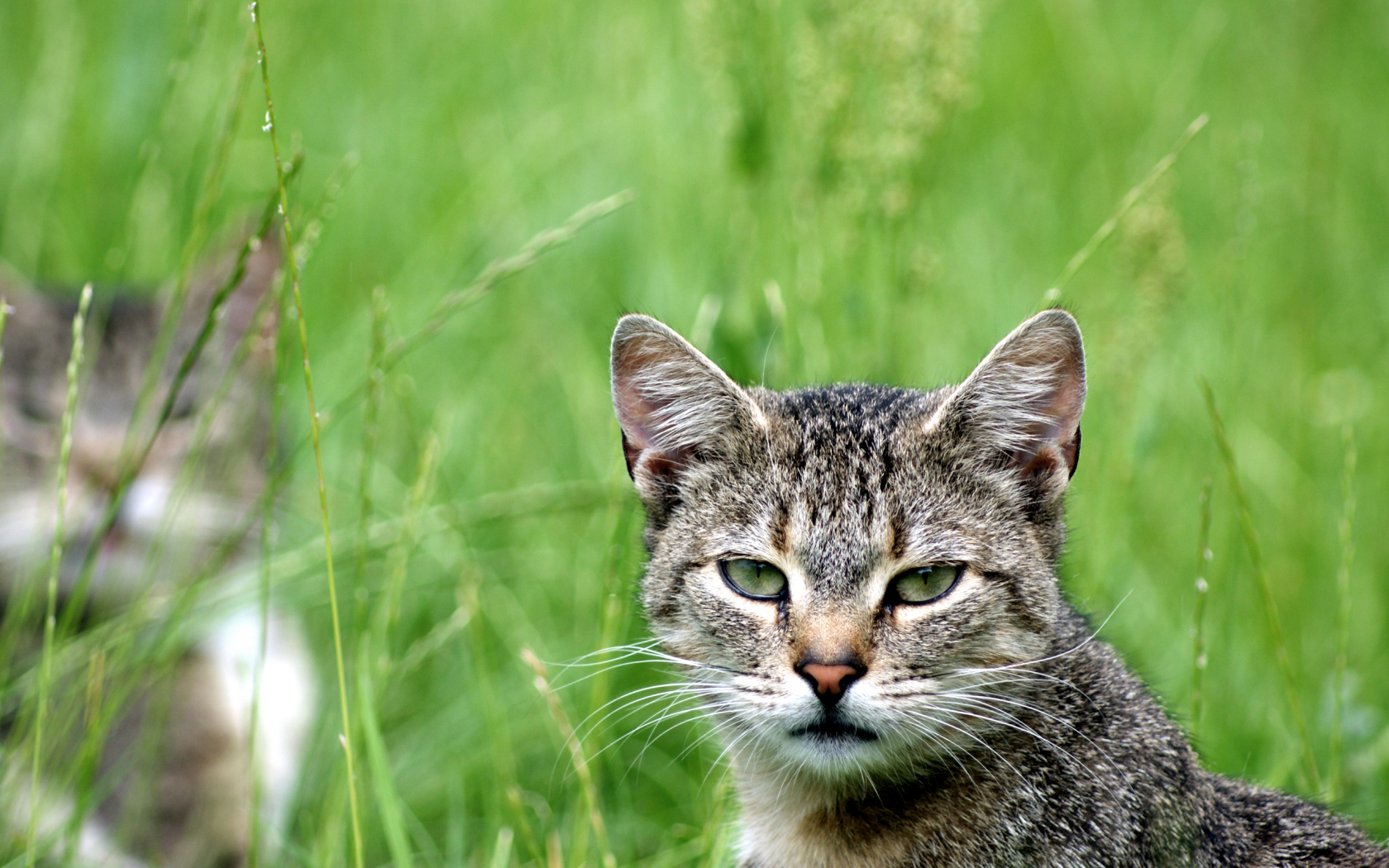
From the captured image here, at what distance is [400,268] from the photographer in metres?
5.50

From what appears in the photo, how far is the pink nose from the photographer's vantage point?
7.45ft

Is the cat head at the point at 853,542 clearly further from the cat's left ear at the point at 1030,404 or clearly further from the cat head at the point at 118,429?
the cat head at the point at 118,429

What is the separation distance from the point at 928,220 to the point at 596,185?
142 centimetres

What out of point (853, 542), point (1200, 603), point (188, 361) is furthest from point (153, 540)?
point (1200, 603)

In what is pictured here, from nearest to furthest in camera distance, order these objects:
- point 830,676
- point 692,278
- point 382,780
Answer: point 830,676 → point 382,780 → point 692,278

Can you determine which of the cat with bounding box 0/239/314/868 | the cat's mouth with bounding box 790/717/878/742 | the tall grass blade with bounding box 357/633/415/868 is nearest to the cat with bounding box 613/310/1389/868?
the cat's mouth with bounding box 790/717/878/742

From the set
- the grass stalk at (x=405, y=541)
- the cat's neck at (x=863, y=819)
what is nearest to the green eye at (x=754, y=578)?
the cat's neck at (x=863, y=819)

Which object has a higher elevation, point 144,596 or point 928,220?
point 928,220

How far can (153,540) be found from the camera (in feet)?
11.6

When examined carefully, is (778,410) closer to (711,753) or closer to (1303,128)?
(711,753)

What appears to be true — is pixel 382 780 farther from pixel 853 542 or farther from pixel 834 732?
pixel 853 542

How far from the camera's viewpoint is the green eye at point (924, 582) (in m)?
2.47

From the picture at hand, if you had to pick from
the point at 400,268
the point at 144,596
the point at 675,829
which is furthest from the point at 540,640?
the point at 400,268

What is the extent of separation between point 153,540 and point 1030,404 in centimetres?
237
